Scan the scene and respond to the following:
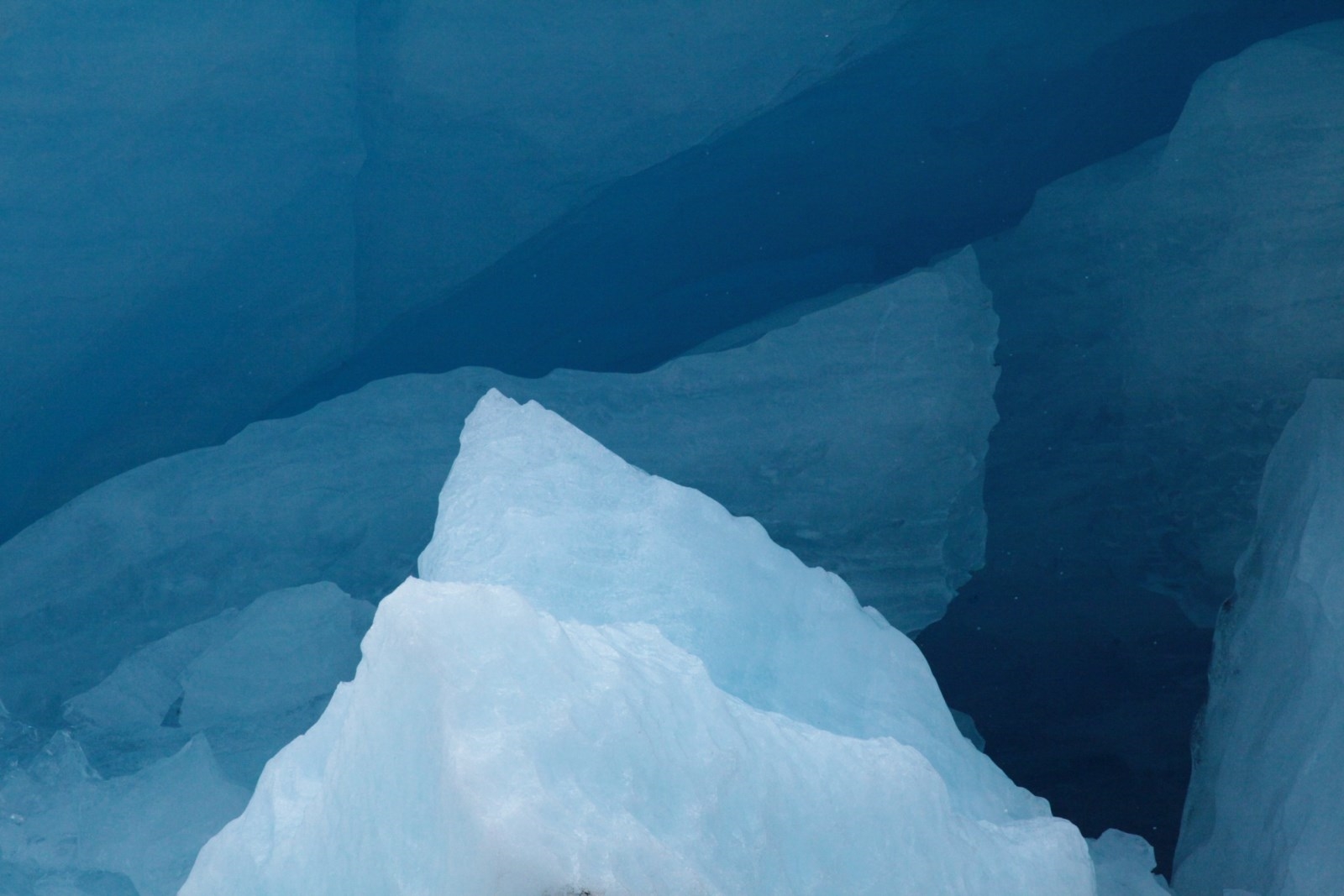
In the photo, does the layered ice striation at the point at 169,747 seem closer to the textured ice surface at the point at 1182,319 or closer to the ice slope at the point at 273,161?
the ice slope at the point at 273,161

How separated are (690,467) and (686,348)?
322mm

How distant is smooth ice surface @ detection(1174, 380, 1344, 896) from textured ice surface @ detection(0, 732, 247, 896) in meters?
1.52

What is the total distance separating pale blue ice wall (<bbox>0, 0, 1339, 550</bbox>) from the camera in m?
2.01

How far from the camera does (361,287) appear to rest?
2252 mm

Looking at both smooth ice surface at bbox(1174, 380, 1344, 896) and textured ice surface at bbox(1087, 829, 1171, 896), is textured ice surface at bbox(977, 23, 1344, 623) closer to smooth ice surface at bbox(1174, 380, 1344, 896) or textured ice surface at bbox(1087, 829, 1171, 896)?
smooth ice surface at bbox(1174, 380, 1344, 896)

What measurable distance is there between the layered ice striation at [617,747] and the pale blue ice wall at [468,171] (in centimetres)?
90

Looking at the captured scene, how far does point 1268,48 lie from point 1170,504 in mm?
914

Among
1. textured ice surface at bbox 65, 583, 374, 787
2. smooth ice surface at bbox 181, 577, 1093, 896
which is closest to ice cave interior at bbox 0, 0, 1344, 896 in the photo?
textured ice surface at bbox 65, 583, 374, 787

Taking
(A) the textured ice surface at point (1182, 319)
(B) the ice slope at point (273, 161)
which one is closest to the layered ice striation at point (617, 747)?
(B) the ice slope at point (273, 161)

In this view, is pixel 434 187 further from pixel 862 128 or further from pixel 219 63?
pixel 862 128

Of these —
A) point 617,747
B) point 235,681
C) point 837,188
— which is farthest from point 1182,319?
point 235,681

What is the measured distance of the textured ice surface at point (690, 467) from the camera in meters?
2.13

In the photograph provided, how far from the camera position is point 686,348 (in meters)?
2.43

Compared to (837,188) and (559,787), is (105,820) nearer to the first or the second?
(559,787)
